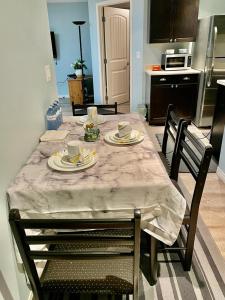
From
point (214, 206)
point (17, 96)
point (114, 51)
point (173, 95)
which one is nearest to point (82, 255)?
point (17, 96)

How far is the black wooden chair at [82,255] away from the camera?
77cm

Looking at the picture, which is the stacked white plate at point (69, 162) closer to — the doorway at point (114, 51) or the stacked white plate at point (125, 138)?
the stacked white plate at point (125, 138)

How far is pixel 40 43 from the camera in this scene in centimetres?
167

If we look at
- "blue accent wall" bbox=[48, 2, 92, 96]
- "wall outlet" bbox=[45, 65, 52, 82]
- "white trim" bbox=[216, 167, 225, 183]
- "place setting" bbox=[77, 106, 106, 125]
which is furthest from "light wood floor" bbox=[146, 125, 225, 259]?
"blue accent wall" bbox=[48, 2, 92, 96]

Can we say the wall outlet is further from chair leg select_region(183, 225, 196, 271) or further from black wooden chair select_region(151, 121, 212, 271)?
chair leg select_region(183, 225, 196, 271)

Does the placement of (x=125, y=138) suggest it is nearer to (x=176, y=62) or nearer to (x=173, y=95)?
(x=173, y=95)

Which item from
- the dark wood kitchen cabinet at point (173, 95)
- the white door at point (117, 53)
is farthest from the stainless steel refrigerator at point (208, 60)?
the white door at point (117, 53)

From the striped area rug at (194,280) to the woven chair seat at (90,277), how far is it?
51 centimetres

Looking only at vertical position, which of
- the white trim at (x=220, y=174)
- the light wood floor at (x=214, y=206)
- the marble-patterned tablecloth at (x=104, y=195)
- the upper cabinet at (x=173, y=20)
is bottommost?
the light wood floor at (x=214, y=206)

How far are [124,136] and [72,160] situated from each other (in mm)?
443

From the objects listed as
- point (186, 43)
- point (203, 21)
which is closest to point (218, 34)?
point (203, 21)

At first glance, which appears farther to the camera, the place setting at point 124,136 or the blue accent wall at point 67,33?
the blue accent wall at point 67,33

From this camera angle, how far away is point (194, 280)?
1520mm

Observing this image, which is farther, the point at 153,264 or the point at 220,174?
the point at 220,174
